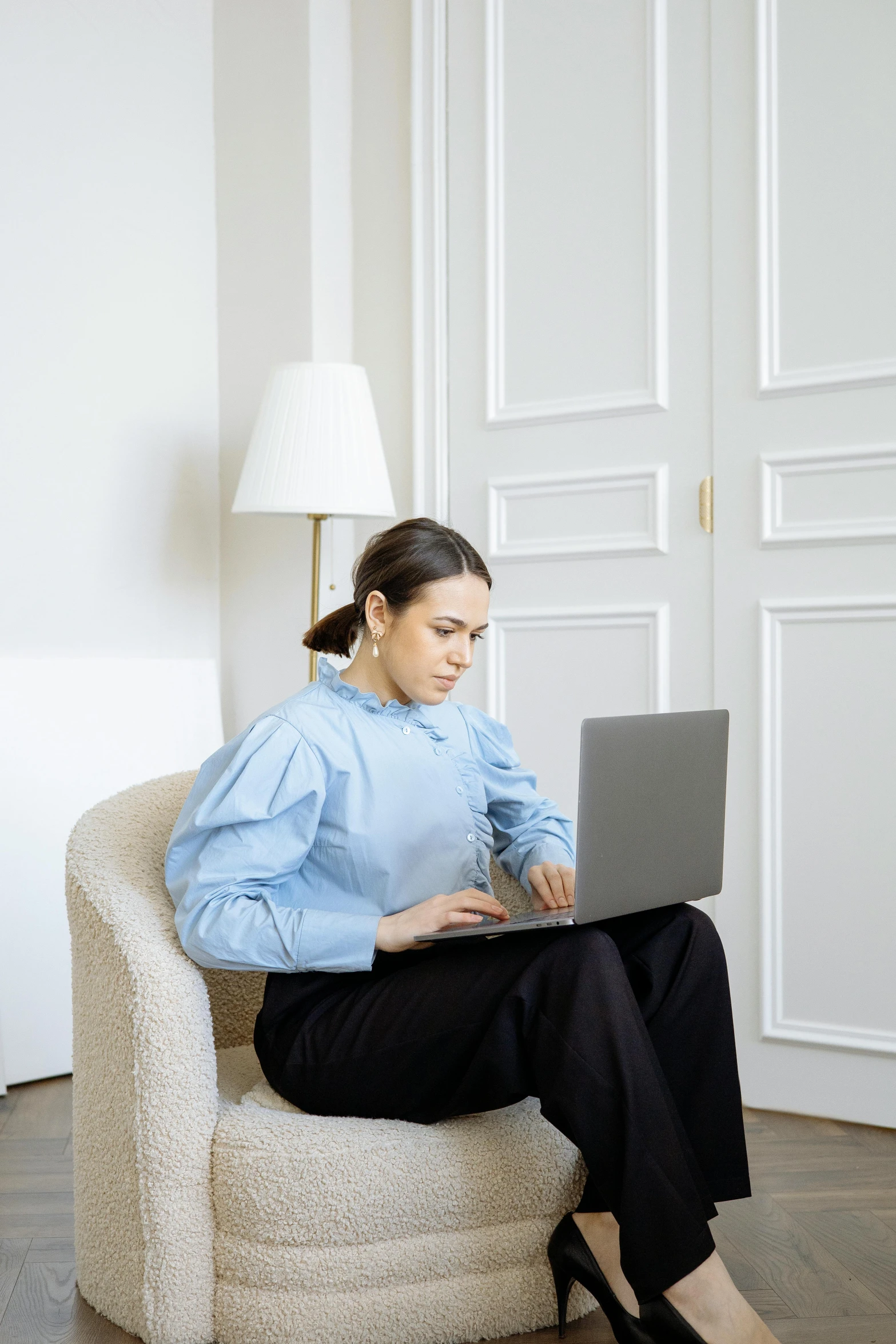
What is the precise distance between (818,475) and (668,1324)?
60.3 inches

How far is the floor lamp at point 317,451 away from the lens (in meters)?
2.41

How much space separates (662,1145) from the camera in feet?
4.02

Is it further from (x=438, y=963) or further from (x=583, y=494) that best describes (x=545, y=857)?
(x=583, y=494)

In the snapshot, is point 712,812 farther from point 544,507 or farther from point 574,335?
point 574,335

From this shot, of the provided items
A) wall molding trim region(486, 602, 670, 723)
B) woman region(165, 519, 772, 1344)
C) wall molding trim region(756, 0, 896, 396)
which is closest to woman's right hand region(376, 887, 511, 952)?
woman region(165, 519, 772, 1344)

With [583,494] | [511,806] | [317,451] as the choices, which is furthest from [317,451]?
[511,806]

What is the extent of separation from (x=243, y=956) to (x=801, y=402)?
1.53m

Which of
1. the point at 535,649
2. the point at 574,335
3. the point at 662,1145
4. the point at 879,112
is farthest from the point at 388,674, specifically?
the point at 879,112

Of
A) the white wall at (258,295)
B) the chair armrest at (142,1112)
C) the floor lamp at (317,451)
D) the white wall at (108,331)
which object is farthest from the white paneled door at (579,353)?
the chair armrest at (142,1112)

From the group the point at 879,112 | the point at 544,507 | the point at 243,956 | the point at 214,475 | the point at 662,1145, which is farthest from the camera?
the point at 214,475

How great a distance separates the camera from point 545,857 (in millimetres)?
1673

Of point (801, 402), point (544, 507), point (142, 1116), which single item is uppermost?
point (801, 402)

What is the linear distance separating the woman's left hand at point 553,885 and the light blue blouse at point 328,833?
30mm

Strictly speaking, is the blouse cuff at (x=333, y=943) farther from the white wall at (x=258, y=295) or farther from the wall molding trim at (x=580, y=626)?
the white wall at (x=258, y=295)
